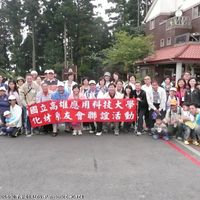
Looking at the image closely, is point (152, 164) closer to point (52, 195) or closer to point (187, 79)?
point (52, 195)

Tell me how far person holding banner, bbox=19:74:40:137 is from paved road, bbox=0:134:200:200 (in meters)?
0.91

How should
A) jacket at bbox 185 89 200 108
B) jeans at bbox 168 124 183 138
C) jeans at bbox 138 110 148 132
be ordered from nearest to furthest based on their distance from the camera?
jeans at bbox 168 124 183 138 < jacket at bbox 185 89 200 108 < jeans at bbox 138 110 148 132

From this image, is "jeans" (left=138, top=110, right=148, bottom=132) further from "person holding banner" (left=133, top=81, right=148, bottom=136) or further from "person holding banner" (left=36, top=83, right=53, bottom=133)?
"person holding banner" (left=36, top=83, right=53, bottom=133)

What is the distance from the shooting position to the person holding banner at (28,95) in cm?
998

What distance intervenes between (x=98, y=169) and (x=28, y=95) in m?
4.45

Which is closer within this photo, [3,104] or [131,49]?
[3,104]

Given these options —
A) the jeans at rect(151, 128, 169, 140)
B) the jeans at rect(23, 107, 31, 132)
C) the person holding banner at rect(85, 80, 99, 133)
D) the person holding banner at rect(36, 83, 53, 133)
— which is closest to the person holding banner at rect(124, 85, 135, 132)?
the person holding banner at rect(85, 80, 99, 133)

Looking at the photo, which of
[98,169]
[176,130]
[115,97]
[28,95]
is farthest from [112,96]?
[98,169]

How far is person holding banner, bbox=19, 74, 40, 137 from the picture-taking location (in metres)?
9.98

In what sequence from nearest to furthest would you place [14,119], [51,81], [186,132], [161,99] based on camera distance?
[186,132] → [14,119] → [161,99] → [51,81]

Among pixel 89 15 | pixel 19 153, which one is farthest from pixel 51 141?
pixel 89 15

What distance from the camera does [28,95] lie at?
10055mm

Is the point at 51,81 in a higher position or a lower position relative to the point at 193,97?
higher

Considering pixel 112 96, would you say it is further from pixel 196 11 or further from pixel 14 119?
pixel 196 11
